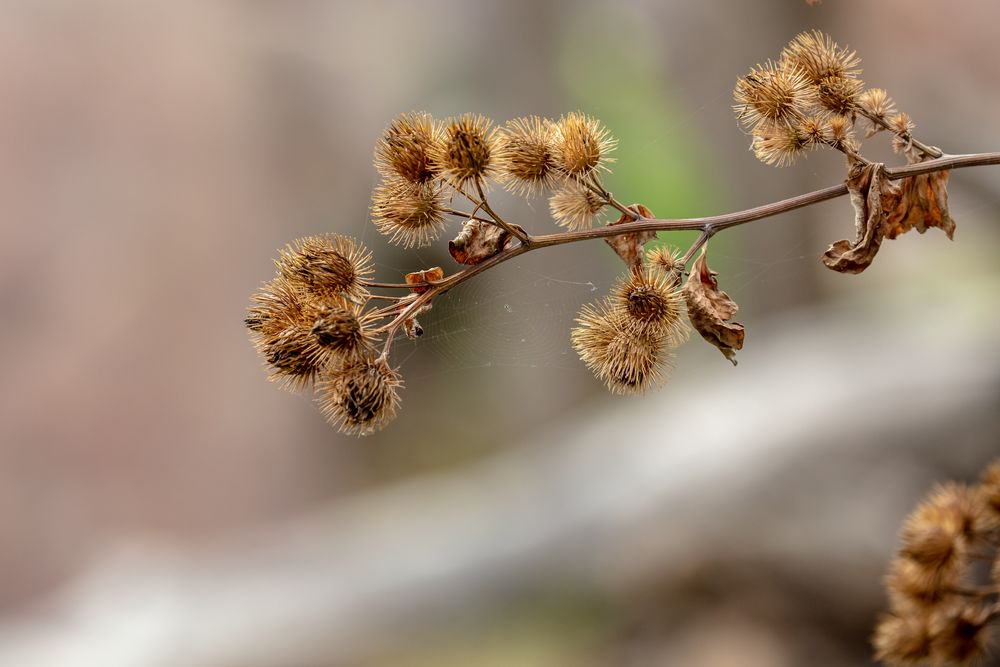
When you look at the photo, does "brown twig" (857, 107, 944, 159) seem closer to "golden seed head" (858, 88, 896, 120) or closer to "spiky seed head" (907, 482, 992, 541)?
"golden seed head" (858, 88, 896, 120)

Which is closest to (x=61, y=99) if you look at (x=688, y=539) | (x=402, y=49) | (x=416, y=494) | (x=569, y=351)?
(x=402, y=49)

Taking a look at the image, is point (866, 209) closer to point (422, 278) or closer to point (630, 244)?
point (630, 244)

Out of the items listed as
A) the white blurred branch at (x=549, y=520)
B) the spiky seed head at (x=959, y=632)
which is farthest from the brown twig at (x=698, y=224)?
the white blurred branch at (x=549, y=520)

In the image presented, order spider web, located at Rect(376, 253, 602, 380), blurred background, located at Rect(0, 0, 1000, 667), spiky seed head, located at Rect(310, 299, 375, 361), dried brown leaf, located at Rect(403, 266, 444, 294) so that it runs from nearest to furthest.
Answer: spiky seed head, located at Rect(310, 299, 375, 361), dried brown leaf, located at Rect(403, 266, 444, 294), spider web, located at Rect(376, 253, 602, 380), blurred background, located at Rect(0, 0, 1000, 667)

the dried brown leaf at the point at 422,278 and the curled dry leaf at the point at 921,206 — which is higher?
the dried brown leaf at the point at 422,278

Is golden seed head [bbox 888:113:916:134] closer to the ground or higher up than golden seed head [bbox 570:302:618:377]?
higher up

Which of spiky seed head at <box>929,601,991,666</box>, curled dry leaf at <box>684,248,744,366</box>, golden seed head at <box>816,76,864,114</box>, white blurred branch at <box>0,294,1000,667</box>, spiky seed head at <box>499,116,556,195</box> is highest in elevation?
white blurred branch at <box>0,294,1000,667</box>

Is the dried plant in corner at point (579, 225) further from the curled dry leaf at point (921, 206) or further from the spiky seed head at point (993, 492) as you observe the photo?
the spiky seed head at point (993, 492)

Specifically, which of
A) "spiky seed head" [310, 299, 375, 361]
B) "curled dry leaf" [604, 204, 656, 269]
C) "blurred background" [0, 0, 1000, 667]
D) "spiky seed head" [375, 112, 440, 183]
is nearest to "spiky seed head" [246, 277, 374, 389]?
"spiky seed head" [310, 299, 375, 361]
